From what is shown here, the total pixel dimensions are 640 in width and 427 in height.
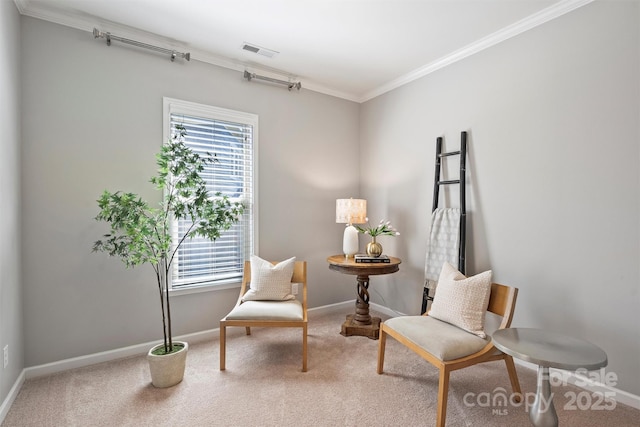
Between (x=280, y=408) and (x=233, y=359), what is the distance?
0.79m

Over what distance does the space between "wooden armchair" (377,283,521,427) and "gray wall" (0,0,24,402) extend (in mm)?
2504

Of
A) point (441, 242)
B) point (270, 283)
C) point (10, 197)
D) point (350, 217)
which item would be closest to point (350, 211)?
point (350, 217)

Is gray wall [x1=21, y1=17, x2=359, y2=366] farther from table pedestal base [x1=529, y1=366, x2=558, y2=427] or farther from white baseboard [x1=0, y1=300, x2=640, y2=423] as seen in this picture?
table pedestal base [x1=529, y1=366, x2=558, y2=427]

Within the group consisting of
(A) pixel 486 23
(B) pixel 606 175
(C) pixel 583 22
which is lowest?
(B) pixel 606 175

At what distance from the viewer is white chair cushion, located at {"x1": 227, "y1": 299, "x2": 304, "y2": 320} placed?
2492 mm

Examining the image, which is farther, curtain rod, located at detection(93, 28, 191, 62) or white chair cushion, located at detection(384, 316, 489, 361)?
curtain rod, located at detection(93, 28, 191, 62)

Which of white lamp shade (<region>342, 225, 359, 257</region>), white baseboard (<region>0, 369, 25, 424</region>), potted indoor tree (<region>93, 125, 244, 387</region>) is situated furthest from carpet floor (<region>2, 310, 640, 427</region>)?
white lamp shade (<region>342, 225, 359, 257</region>)

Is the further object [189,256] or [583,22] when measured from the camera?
[189,256]

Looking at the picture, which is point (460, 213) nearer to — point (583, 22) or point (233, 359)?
point (583, 22)

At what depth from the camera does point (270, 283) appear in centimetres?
286

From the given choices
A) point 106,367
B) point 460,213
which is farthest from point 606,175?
point 106,367

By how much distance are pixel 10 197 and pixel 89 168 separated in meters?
Result: 0.55

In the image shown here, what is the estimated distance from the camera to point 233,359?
8.61 ft

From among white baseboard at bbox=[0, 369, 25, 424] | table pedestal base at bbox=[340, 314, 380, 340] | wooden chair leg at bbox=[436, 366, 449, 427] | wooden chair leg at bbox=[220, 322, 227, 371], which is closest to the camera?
wooden chair leg at bbox=[436, 366, 449, 427]
